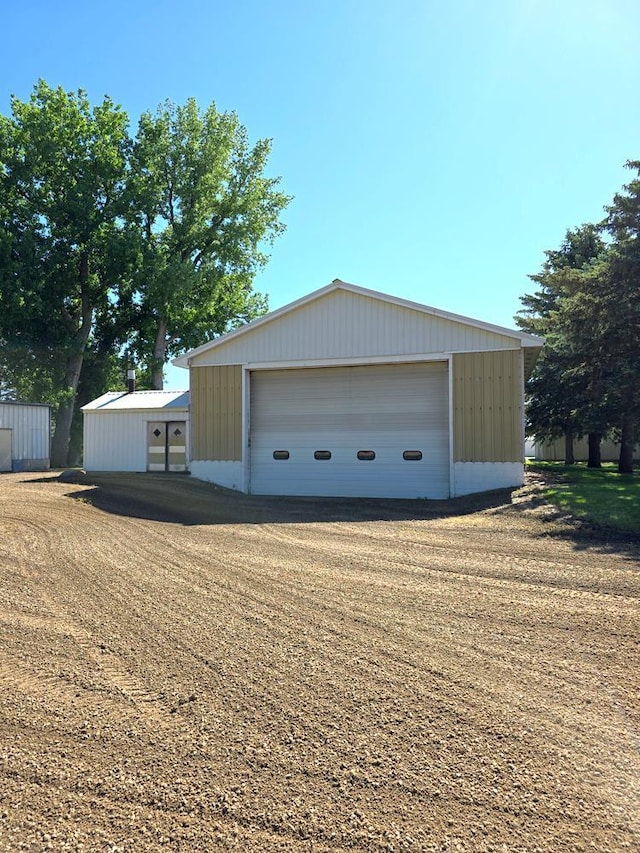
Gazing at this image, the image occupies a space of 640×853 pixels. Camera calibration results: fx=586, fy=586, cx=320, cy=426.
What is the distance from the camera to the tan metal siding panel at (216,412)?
16.5 m

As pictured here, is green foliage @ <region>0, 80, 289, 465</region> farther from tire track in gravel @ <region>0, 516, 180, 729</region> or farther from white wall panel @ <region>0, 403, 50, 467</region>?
tire track in gravel @ <region>0, 516, 180, 729</region>

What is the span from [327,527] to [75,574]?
4.82 meters

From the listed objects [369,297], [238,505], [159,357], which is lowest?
[238,505]

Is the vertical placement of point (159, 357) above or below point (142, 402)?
above

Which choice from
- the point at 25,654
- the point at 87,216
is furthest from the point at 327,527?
the point at 87,216

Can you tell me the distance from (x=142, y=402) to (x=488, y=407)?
1349 cm

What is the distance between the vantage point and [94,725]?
10.9ft

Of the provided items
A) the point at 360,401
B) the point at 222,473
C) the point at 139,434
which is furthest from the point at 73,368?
the point at 360,401

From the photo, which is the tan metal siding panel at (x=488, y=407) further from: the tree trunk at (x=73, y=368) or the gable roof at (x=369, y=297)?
the tree trunk at (x=73, y=368)

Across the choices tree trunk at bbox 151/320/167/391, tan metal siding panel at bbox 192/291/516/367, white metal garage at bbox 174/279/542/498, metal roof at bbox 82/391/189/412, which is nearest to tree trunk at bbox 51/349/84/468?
tree trunk at bbox 151/320/167/391

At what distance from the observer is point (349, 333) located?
51.0ft

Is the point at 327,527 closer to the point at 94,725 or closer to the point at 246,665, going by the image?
the point at 246,665

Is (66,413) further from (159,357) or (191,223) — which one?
(191,223)

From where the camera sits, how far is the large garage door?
599 inches
